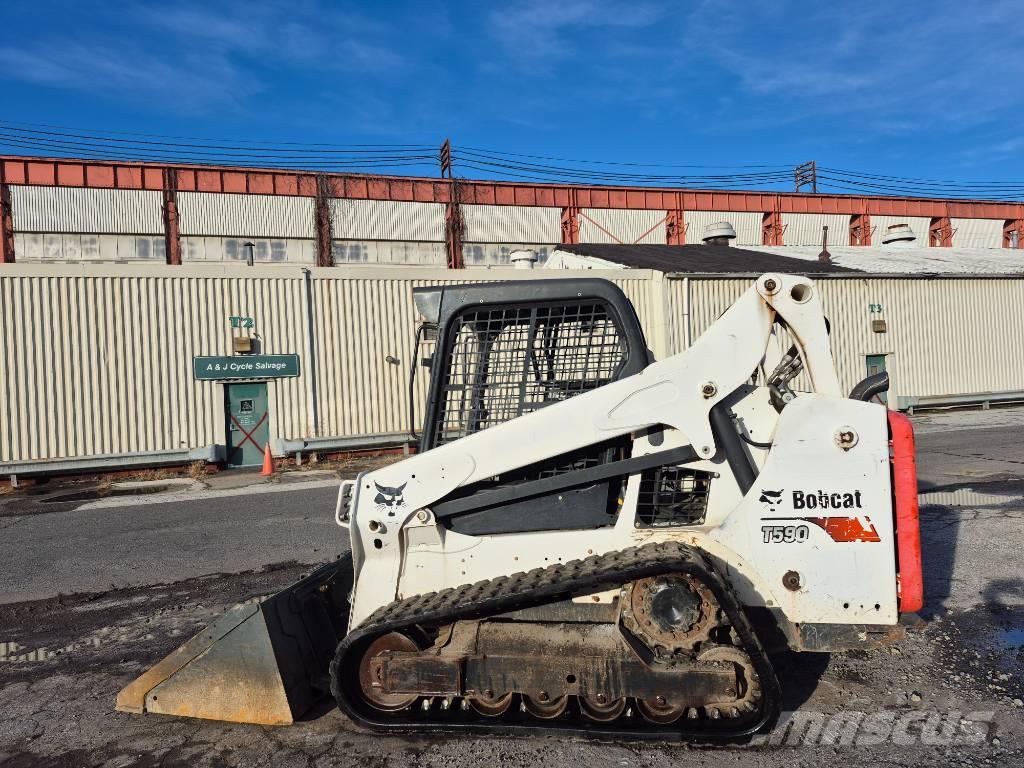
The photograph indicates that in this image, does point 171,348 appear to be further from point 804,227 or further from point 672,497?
point 804,227

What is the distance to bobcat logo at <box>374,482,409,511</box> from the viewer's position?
3.70 metres

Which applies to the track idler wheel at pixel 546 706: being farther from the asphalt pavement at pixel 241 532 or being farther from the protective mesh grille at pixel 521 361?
the asphalt pavement at pixel 241 532

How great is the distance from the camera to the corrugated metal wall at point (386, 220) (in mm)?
29141

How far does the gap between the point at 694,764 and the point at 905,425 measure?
1.88m

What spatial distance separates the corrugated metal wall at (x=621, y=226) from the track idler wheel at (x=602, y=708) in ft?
98.4

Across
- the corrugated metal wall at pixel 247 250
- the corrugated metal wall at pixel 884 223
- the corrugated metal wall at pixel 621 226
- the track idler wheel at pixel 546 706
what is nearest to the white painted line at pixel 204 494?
the track idler wheel at pixel 546 706

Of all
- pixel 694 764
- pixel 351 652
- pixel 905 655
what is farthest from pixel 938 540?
pixel 351 652

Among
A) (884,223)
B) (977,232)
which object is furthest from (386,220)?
(977,232)

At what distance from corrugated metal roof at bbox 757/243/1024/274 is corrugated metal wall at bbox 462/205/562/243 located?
9.07m

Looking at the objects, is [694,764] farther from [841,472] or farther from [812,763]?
[841,472]

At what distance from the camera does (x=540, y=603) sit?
11.8 ft

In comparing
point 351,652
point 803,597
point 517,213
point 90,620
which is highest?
point 517,213

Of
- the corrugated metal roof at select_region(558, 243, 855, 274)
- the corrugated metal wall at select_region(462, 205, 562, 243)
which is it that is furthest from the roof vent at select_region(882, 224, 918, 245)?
the corrugated metal wall at select_region(462, 205, 562, 243)

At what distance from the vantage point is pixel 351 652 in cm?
356
